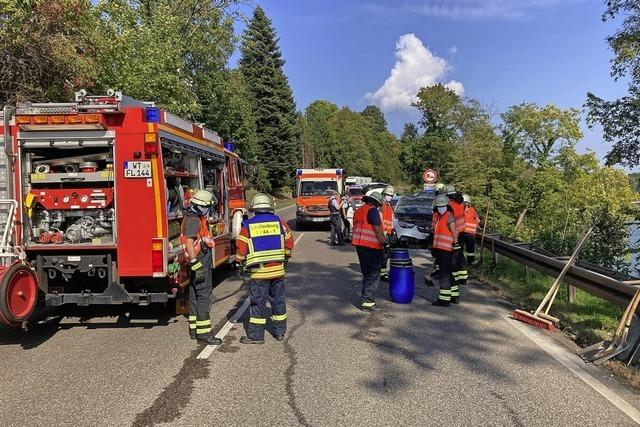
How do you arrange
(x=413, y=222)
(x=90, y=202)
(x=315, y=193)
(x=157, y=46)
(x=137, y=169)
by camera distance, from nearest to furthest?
(x=137, y=169) < (x=90, y=202) < (x=413, y=222) < (x=157, y=46) < (x=315, y=193)

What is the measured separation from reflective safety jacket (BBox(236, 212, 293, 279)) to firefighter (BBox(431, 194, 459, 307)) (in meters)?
2.99

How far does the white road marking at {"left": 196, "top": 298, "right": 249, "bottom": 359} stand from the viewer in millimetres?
5707

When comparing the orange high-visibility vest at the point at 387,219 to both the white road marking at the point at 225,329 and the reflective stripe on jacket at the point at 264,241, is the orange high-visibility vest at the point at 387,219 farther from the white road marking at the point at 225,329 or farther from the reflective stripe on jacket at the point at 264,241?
the reflective stripe on jacket at the point at 264,241

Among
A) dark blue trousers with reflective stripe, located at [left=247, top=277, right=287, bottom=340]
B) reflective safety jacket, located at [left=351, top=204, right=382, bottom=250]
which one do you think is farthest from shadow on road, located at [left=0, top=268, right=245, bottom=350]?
reflective safety jacket, located at [left=351, top=204, right=382, bottom=250]

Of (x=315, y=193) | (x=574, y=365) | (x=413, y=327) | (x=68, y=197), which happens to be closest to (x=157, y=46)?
(x=315, y=193)

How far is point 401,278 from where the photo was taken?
8.19 meters

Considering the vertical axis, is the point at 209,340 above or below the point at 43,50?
below

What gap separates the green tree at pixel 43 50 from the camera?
9.81 meters

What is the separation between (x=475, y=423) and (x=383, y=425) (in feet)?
2.29

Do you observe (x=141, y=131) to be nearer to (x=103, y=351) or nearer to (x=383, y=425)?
(x=103, y=351)

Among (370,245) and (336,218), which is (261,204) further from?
(336,218)

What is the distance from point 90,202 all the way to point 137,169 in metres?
0.91

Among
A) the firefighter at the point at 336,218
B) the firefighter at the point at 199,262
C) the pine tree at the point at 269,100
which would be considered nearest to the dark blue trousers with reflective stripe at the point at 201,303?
the firefighter at the point at 199,262

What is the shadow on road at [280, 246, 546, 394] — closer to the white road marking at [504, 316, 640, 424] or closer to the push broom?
the white road marking at [504, 316, 640, 424]
